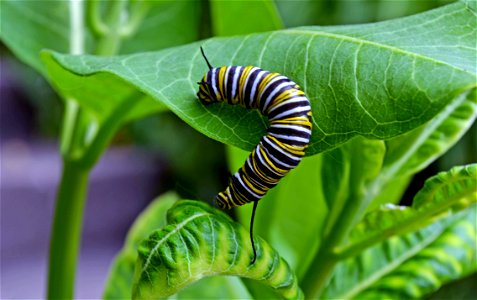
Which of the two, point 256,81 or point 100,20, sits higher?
point 100,20

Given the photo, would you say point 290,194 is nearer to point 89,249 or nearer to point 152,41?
point 152,41

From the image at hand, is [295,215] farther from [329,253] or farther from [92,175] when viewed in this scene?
[92,175]

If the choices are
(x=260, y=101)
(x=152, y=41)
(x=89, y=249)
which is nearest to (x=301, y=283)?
(x=260, y=101)

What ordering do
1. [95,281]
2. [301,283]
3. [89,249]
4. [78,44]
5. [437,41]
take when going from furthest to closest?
[89,249] → [95,281] → [78,44] → [301,283] → [437,41]

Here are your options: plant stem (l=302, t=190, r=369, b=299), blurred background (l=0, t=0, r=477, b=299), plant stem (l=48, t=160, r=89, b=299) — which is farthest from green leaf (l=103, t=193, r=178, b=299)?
blurred background (l=0, t=0, r=477, b=299)

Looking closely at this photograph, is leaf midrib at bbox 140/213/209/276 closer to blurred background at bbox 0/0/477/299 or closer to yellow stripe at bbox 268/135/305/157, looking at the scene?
yellow stripe at bbox 268/135/305/157

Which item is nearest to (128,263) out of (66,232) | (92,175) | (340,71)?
(66,232)
